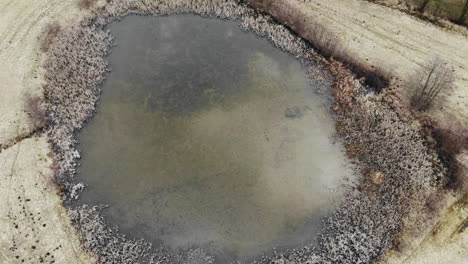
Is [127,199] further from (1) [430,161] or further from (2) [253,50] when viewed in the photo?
(1) [430,161]

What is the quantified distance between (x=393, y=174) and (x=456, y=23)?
59.8 feet

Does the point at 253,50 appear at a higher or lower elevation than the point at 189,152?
higher

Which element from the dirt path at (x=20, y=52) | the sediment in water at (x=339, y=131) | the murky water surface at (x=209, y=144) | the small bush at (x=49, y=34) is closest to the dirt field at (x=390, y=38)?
the sediment in water at (x=339, y=131)

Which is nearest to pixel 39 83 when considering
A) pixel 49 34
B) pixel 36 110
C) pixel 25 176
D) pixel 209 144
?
pixel 36 110

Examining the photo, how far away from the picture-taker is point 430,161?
2512 centimetres

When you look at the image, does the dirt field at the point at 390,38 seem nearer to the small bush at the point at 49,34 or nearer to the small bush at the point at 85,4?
the small bush at the point at 85,4

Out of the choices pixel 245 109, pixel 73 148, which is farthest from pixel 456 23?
pixel 73 148

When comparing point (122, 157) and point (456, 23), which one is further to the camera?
point (456, 23)

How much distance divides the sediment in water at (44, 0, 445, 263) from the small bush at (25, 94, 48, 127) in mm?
560

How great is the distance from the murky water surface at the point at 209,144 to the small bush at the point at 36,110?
314 cm

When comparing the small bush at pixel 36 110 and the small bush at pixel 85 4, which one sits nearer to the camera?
the small bush at pixel 36 110

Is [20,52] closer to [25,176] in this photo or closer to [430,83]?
[25,176]

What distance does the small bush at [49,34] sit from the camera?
101 ft

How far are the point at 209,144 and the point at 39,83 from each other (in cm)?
1424
